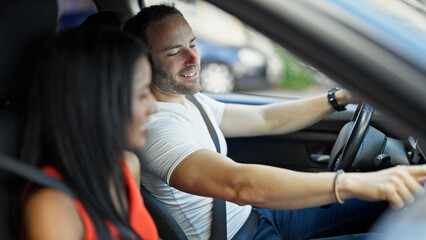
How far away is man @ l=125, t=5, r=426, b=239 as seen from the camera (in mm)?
1386

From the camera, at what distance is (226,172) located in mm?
1610

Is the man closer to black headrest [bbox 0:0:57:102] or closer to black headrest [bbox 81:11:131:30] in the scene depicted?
black headrest [bbox 81:11:131:30]

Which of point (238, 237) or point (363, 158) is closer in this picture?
point (238, 237)

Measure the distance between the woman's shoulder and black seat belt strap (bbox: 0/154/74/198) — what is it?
0.11 feet

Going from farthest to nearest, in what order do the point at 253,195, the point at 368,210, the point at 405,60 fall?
the point at 368,210 → the point at 253,195 → the point at 405,60

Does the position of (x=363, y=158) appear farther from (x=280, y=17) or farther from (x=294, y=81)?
(x=294, y=81)

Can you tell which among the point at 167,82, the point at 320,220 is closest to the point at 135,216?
the point at 167,82

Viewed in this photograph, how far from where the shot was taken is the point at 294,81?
28.5 ft

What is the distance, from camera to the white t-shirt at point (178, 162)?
1.80 metres

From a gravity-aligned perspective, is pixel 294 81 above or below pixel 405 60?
below

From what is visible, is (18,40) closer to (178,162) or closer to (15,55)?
(15,55)

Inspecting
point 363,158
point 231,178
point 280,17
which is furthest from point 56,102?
point 363,158

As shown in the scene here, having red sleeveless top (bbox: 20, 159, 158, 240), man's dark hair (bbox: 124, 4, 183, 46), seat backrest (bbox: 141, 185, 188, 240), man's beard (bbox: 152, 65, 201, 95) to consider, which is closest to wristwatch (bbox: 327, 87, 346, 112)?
man's beard (bbox: 152, 65, 201, 95)

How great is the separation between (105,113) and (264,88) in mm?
7610
